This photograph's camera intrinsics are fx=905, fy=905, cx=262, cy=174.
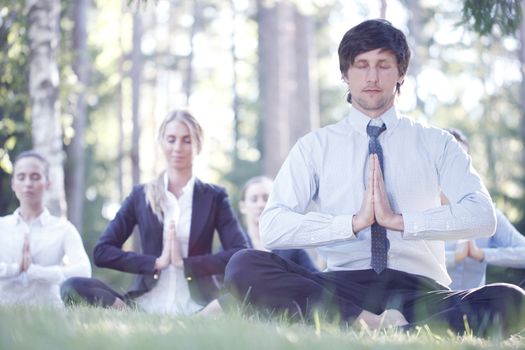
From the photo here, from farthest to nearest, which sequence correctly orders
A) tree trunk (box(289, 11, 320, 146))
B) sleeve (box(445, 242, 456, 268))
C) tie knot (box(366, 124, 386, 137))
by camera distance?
tree trunk (box(289, 11, 320, 146))
sleeve (box(445, 242, 456, 268))
tie knot (box(366, 124, 386, 137))

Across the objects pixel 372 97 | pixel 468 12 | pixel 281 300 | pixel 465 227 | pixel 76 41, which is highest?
pixel 76 41

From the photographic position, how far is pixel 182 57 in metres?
34.3

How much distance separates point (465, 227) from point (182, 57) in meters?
29.5

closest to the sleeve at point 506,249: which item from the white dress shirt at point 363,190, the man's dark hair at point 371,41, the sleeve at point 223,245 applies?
the white dress shirt at point 363,190

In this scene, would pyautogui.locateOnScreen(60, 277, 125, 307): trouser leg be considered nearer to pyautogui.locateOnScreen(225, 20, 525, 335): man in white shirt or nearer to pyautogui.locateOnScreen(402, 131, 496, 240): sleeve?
pyautogui.locateOnScreen(225, 20, 525, 335): man in white shirt

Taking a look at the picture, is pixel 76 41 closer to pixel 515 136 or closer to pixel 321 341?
pixel 515 136

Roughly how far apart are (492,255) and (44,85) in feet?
20.5

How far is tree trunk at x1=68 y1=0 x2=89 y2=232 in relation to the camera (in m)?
17.6

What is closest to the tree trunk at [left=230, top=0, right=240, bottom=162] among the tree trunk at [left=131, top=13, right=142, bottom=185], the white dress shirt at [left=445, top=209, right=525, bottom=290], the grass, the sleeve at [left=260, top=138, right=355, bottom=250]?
the tree trunk at [left=131, top=13, right=142, bottom=185]

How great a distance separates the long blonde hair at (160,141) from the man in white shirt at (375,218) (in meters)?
1.83

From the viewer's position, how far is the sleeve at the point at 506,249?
7453 millimetres

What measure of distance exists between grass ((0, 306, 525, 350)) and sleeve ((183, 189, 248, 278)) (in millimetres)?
2685

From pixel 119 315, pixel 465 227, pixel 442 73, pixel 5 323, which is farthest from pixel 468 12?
pixel 442 73

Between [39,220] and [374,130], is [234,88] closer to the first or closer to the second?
[39,220]
